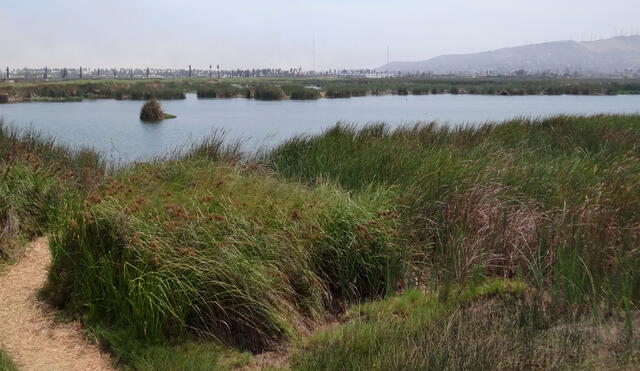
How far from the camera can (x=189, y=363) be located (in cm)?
491

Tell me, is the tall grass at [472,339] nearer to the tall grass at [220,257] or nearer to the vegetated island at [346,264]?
the vegetated island at [346,264]

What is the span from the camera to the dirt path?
5.21 m

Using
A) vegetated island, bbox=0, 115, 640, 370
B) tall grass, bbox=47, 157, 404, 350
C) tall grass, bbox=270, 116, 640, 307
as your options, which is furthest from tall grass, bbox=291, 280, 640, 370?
tall grass, bbox=47, 157, 404, 350

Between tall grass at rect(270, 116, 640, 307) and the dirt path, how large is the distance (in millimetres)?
3484

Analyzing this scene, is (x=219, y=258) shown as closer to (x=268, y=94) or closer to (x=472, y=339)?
(x=472, y=339)

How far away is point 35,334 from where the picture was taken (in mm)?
5719

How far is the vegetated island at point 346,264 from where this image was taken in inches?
197

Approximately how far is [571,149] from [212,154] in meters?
7.69

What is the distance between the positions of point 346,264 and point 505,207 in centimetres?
239

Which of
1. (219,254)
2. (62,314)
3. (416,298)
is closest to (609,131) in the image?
(416,298)

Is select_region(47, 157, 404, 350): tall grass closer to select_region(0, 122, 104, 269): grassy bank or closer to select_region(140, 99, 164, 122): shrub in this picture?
select_region(0, 122, 104, 269): grassy bank

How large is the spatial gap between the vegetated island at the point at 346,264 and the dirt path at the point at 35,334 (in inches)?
7.0

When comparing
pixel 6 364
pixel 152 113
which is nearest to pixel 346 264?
pixel 6 364

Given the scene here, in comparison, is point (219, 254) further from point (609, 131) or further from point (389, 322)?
point (609, 131)
